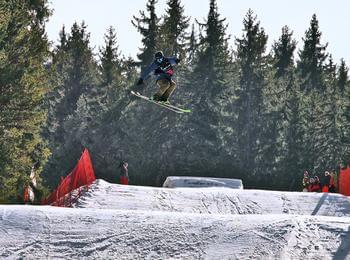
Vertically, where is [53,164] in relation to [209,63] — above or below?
below

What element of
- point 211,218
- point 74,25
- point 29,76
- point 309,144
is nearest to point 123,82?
point 74,25

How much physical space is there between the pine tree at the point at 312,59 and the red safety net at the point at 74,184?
164 ft

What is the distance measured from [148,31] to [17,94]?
73.3ft

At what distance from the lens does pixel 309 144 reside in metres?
57.8

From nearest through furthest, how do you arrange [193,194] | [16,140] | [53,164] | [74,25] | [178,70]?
1. [193,194]
2. [16,140]
3. [53,164]
4. [178,70]
5. [74,25]

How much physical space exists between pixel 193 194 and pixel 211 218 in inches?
240

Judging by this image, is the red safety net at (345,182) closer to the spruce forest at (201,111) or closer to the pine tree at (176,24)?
the spruce forest at (201,111)

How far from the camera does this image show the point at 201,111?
183 feet

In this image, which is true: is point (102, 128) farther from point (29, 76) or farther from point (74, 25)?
point (29, 76)

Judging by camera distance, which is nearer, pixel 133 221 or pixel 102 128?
pixel 133 221

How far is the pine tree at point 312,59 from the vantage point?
67.4m

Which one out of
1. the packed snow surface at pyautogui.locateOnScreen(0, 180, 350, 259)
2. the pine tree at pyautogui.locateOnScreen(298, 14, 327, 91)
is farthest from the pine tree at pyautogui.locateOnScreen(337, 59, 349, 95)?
the packed snow surface at pyautogui.locateOnScreen(0, 180, 350, 259)

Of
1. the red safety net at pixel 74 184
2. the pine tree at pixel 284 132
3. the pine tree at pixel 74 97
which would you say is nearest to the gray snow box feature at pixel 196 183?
the red safety net at pixel 74 184

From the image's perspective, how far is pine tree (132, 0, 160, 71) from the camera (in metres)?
58.6
